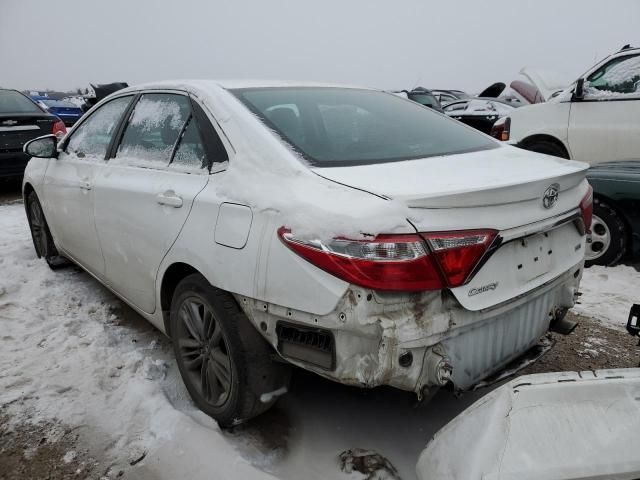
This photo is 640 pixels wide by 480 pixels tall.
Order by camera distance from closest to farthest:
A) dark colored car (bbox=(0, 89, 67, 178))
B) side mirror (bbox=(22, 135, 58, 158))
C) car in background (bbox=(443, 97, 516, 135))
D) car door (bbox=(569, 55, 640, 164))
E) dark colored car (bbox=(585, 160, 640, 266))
Answer: side mirror (bbox=(22, 135, 58, 158))
dark colored car (bbox=(585, 160, 640, 266))
car door (bbox=(569, 55, 640, 164))
dark colored car (bbox=(0, 89, 67, 178))
car in background (bbox=(443, 97, 516, 135))

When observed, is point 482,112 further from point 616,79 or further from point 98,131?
point 98,131

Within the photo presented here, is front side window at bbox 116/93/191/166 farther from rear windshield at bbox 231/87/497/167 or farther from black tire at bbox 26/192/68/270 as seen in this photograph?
black tire at bbox 26/192/68/270

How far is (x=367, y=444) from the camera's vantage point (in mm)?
2186

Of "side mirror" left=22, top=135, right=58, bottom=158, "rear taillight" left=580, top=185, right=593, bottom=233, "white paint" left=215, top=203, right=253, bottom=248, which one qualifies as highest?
"side mirror" left=22, top=135, right=58, bottom=158

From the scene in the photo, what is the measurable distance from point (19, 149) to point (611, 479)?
7.90m

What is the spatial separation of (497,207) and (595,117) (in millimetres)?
5319

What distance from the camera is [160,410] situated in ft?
7.89

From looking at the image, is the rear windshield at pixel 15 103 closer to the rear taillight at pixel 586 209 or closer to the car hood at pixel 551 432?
the rear taillight at pixel 586 209

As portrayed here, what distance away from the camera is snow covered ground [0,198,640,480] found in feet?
6.89

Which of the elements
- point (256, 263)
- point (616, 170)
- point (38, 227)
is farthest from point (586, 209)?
point (38, 227)

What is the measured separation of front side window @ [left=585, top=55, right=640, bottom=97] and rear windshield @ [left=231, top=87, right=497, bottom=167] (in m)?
4.33

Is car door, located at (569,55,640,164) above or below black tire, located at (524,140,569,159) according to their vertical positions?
above

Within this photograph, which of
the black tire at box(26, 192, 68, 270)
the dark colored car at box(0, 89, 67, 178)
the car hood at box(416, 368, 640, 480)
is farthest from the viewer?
the dark colored car at box(0, 89, 67, 178)

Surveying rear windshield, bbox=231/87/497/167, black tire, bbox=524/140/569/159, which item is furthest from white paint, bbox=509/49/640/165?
rear windshield, bbox=231/87/497/167
